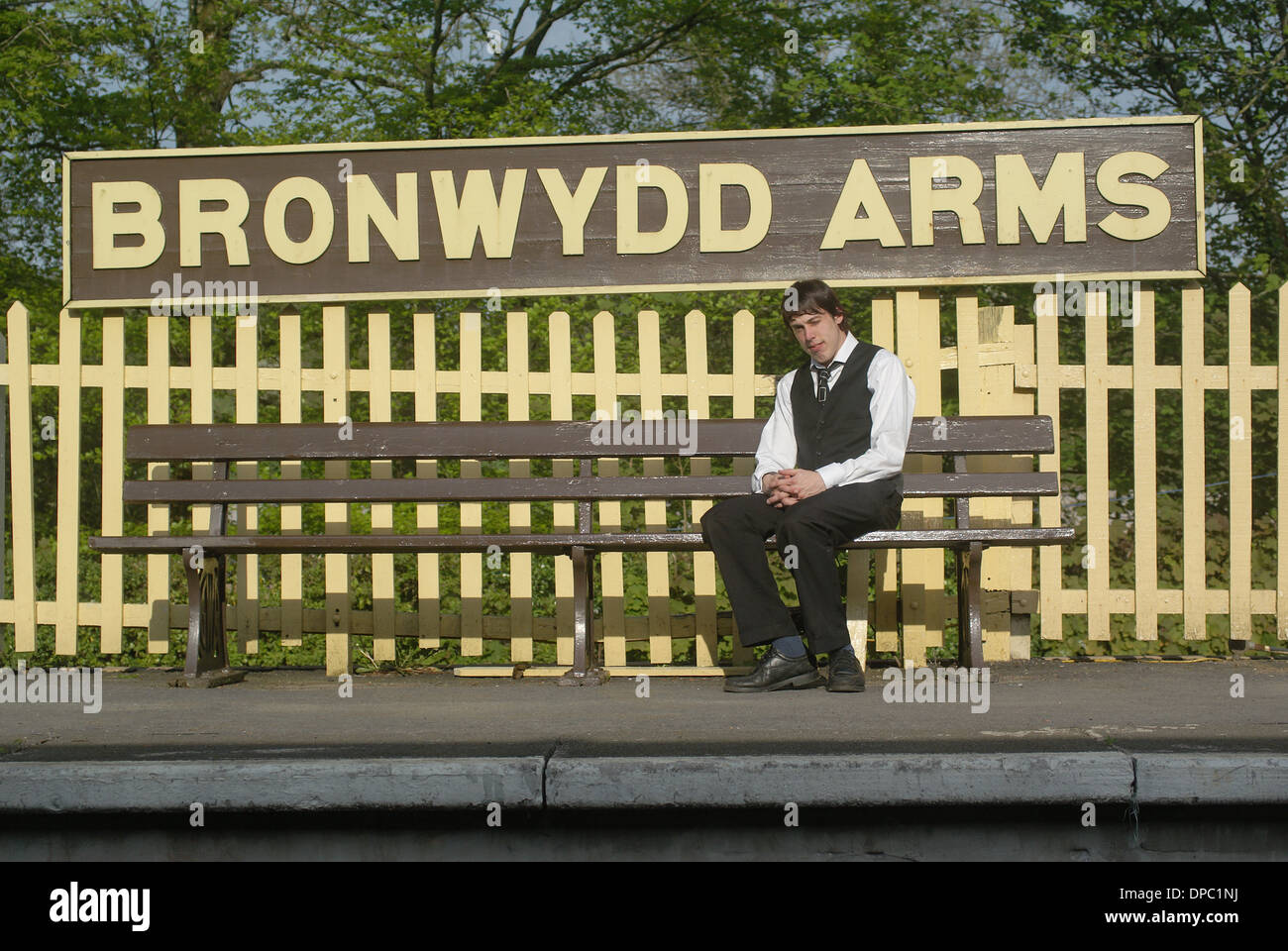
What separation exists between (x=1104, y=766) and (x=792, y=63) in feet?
39.3

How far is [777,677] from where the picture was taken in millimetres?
5203

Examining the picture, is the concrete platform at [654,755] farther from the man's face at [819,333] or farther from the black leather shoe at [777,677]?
the man's face at [819,333]

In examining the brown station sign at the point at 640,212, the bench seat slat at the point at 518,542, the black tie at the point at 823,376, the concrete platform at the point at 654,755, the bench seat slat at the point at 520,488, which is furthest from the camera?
the brown station sign at the point at 640,212

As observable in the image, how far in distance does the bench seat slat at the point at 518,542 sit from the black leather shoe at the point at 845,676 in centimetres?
47

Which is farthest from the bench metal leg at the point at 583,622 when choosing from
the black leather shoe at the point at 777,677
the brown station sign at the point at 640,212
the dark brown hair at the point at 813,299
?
the brown station sign at the point at 640,212

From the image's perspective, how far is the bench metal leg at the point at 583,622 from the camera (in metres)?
5.61

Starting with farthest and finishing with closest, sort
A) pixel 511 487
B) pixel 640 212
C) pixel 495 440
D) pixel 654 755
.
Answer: pixel 640 212 < pixel 495 440 < pixel 511 487 < pixel 654 755

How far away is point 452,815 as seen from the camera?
340cm

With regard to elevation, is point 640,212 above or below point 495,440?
above

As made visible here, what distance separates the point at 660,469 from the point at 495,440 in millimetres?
994

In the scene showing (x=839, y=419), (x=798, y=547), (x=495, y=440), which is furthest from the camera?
(x=495, y=440)

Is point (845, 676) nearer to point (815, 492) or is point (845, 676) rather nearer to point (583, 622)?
point (815, 492)

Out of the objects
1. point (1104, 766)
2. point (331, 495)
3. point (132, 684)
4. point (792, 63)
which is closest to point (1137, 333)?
point (1104, 766)

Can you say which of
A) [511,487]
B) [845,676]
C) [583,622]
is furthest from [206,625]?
[845,676]
